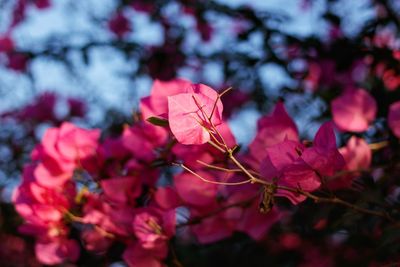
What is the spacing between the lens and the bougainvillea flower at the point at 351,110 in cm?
105

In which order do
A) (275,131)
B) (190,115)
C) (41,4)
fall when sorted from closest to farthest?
(190,115)
(275,131)
(41,4)

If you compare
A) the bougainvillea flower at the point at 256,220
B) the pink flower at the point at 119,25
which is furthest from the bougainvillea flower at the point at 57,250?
the pink flower at the point at 119,25

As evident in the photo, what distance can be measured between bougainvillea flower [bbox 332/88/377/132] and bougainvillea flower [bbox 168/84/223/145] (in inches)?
18.2

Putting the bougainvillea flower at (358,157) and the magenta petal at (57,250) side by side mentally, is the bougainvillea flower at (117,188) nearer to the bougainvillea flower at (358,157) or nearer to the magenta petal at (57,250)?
the magenta petal at (57,250)

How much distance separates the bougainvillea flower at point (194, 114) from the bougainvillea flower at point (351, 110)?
463 millimetres

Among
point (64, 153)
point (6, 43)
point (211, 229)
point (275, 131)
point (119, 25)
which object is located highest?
point (275, 131)

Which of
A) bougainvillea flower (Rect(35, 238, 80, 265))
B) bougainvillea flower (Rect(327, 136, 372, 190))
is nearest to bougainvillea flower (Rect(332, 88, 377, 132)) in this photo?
bougainvillea flower (Rect(327, 136, 372, 190))

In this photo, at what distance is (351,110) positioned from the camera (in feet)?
3.44

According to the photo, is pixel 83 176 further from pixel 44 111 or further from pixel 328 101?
pixel 44 111

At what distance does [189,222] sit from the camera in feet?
3.01

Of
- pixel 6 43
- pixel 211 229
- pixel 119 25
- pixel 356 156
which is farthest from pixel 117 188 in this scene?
pixel 6 43

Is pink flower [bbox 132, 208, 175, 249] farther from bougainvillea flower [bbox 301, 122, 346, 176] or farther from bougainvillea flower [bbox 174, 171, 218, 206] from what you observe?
bougainvillea flower [bbox 301, 122, 346, 176]

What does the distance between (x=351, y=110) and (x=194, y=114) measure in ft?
1.65

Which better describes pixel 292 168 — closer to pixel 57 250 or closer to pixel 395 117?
pixel 395 117
